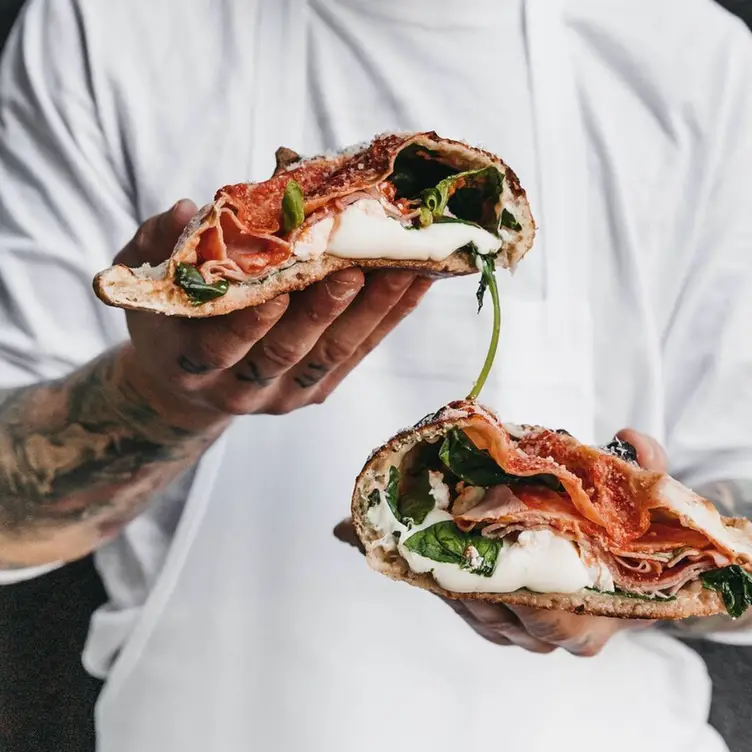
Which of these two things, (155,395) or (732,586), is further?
(155,395)

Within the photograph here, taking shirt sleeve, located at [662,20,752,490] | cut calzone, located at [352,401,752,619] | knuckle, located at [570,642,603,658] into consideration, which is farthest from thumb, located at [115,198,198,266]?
shirt sleeve, located at [662,20,752,490]

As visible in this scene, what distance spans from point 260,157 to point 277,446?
36cm

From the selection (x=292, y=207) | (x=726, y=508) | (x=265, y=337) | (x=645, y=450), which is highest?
(x=292, y=207)

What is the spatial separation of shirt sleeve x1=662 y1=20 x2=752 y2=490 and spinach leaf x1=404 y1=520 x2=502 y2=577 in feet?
1.84

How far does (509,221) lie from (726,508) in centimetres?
56

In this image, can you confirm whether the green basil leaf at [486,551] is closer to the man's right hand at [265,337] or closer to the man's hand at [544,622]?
the man's hand at [544,622]

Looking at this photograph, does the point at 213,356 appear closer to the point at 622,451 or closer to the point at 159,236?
the point at 159,236

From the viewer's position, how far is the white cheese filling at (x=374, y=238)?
653 millimetres

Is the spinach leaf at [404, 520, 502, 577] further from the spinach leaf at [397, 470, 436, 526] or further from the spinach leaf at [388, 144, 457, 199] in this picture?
the spinach leaf at [388, 144, 457, 199]

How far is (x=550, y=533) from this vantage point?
2.15 ft

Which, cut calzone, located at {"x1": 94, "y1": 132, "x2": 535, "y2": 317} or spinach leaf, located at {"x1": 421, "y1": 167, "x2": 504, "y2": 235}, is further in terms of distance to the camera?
spinach leaf, located at {"x1": 421, "y1": 167, "x2": 504, "y2": 235}

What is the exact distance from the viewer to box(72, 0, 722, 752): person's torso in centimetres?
106

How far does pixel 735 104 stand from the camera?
1.15 meters

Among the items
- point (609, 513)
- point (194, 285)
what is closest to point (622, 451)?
point (609, 513)
